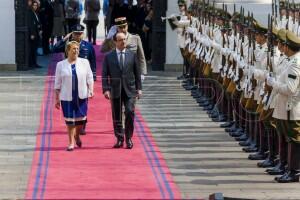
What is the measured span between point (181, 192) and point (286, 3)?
30.3 feet

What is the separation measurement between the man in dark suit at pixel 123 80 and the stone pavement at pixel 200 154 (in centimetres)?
71

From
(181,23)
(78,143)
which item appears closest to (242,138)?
(78,143)

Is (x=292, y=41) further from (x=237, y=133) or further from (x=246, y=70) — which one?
(x=237, y=133)

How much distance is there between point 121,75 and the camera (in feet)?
56.7

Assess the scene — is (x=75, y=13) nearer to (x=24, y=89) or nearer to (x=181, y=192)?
(x=24, y=89)

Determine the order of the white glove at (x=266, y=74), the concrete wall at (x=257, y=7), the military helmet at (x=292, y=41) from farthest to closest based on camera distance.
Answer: the concrete wall at (x=257, y=7) < the white glove at (x=266, y=74) < the military helmet at (x=292, y=41)

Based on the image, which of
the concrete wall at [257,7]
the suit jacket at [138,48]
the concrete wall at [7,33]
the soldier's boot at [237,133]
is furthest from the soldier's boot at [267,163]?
the concrete wall at [7,33]

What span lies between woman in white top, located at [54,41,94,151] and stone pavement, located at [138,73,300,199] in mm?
1402

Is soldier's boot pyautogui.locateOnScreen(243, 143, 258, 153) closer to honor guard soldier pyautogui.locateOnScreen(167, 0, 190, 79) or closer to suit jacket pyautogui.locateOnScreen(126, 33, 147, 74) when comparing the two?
suit jacket pyautogui.locateOnScreen(126, 33, 147, 74)

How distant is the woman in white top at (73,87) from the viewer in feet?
55.7

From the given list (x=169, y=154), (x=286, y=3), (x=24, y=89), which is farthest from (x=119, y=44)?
(x=24, y=89)

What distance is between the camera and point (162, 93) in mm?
24562

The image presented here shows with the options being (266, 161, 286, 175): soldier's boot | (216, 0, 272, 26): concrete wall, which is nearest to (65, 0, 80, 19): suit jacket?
(216, 0, 272, 26): concrete wall

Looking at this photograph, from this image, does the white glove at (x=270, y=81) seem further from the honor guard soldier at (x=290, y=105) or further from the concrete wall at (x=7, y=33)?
the concrete wall at (x=7, y=33)
